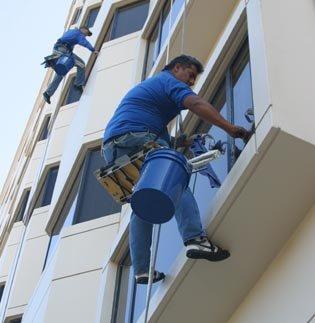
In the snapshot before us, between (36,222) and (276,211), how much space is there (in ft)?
32.6

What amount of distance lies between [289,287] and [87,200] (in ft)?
17.9

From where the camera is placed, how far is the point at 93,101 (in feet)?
39.3

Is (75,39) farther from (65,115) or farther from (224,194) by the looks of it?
(224,194)

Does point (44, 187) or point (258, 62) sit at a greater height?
point (44, 187)

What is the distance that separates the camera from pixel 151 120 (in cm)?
596

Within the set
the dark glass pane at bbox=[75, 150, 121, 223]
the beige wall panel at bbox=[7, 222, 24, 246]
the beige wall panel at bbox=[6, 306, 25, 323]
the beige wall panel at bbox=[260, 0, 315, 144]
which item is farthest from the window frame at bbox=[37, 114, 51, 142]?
the beige wall panel at bbox=[260, 0, 315, 144]

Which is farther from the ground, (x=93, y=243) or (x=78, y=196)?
(x=78, y=196)

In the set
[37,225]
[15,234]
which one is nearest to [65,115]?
[37,225]

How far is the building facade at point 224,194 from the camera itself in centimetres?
489

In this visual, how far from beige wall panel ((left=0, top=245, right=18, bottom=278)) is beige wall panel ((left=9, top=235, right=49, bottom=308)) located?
2963 mm

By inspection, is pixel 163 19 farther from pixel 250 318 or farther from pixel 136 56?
pixel 250 318

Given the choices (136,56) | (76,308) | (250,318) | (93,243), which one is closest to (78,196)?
(93,243)

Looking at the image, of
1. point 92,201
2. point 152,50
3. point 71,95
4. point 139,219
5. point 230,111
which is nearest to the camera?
point 139,219

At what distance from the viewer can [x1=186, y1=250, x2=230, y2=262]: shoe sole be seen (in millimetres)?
5074
